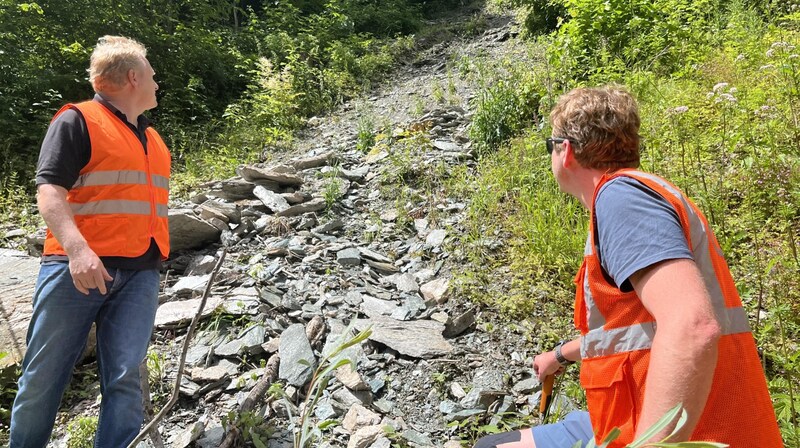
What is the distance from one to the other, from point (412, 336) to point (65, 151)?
2.48 m

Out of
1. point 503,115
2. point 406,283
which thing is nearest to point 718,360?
point 406,283

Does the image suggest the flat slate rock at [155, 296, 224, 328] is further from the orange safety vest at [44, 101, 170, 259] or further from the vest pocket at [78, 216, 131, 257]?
the vest pocket at [78, 216, 131, 257]

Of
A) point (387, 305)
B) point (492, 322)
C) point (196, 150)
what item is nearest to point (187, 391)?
point (387, 305)

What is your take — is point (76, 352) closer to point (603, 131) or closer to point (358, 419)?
point (358, 419)

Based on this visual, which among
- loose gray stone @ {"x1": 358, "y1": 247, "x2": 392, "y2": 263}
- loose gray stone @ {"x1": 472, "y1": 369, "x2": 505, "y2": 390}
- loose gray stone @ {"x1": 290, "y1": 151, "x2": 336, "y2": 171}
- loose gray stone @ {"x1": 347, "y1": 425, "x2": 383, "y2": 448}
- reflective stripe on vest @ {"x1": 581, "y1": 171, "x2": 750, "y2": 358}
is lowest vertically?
loose gray stone @ {"x1": 472, "y1": 369, "x2": 505, "y2": 390}

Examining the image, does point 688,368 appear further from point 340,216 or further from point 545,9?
point 545,9

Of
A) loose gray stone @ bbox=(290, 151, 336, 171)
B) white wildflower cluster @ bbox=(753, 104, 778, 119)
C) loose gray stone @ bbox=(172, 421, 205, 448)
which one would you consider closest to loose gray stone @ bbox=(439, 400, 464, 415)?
loose gray stone @ bbox=(172, 421, 205, 448)

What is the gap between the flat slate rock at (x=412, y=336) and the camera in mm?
3485

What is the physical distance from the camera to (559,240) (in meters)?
3.99

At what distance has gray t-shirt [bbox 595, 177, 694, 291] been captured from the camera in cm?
118

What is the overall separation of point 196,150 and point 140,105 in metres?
7.28

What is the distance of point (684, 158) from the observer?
13.7ft

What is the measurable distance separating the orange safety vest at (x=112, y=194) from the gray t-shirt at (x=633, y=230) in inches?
87.4

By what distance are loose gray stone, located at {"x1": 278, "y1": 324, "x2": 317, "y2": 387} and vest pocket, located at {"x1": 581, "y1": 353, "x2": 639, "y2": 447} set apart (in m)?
1.94
